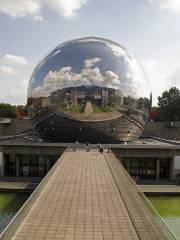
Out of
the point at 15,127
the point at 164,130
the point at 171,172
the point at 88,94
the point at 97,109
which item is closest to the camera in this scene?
the point at 171,172

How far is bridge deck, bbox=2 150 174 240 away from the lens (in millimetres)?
10025

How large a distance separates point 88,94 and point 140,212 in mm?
20307

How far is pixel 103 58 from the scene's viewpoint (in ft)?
109

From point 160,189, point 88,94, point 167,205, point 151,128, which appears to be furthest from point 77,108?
point 151,128

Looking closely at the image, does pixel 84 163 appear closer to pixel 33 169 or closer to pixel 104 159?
pixel 104 159

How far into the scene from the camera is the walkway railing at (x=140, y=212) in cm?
1021

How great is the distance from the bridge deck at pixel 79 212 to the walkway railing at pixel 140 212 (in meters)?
0.10

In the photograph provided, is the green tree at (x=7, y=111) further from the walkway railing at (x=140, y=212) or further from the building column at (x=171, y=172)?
the walkway railing at (x=140, y=212)

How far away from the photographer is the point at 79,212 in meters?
12.1

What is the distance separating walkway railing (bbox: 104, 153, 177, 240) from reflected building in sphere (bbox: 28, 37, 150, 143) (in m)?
14.1

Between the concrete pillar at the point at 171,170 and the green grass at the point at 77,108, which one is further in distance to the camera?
the green grass at the point at 77,108

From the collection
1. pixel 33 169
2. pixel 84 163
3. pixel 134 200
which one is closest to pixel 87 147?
pixel 33 169

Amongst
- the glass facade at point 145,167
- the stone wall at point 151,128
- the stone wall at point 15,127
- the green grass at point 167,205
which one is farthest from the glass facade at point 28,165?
the stone wall at point 15,127

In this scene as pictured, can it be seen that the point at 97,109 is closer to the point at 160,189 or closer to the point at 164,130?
the point at 160,189
